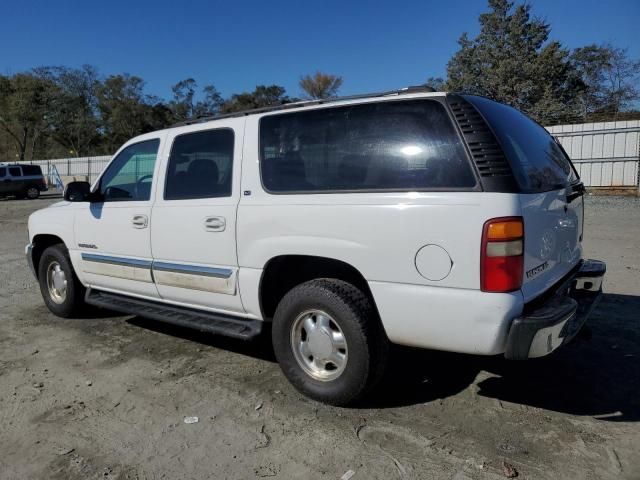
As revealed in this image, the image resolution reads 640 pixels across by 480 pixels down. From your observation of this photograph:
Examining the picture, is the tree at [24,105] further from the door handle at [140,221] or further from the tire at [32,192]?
the door handle at [140,221]

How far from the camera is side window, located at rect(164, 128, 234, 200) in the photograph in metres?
3.87

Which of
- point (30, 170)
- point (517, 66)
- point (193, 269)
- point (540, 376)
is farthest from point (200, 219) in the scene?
point (517, 66)

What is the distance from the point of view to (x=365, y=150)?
3164mm

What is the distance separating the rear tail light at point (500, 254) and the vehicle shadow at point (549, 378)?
114cm

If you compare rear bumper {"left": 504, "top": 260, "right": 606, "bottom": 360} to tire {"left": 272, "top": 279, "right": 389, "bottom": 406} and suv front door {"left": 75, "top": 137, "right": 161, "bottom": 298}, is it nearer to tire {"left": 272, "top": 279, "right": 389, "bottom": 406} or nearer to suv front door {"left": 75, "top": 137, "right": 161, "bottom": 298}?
tire {"left": 272, "top": 279, "right": 389, "bottom": 406}

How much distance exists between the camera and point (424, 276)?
2.84 m

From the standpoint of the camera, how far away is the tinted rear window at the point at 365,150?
2.87 meters

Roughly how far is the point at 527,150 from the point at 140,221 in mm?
3076

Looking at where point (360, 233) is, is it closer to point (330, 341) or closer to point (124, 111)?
point (330, 341)

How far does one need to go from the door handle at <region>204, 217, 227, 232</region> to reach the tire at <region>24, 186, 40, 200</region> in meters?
26.3

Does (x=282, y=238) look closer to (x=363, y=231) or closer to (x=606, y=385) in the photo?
(x=363, y=231)

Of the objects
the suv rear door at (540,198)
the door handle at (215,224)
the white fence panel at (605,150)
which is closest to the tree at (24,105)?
the white fence panel at (605,150)

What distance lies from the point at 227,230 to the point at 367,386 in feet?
4.82

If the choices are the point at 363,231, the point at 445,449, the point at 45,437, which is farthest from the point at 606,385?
the point at 45,437
